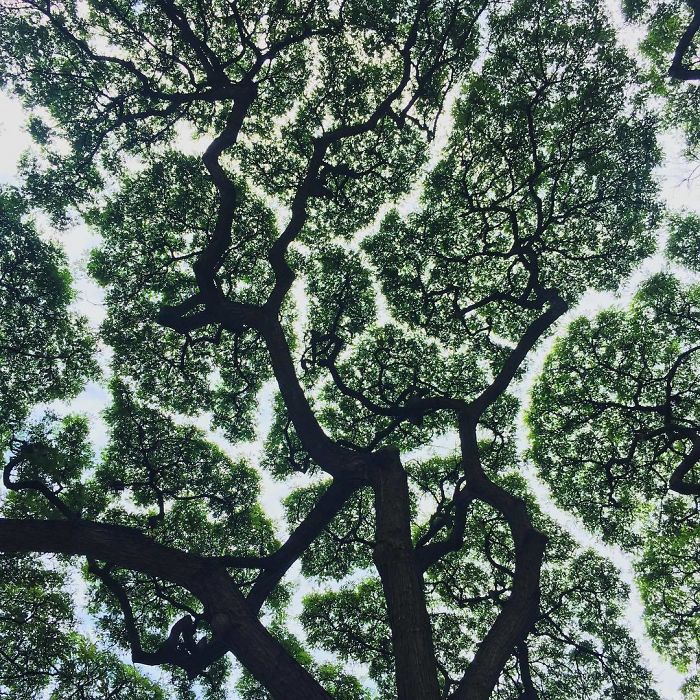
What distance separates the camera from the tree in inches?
465

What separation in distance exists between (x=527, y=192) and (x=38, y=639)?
18.7 m

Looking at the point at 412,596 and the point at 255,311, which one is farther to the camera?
the point at 255,311

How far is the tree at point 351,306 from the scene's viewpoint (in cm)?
1180

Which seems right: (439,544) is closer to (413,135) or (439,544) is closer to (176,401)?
(176,401)

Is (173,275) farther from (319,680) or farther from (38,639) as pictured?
(319,680)

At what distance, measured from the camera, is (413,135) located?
13.2 m

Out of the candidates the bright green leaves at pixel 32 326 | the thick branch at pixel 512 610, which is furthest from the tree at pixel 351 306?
the thick branch at pixel 512 610

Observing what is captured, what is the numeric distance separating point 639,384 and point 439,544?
7.89 meters

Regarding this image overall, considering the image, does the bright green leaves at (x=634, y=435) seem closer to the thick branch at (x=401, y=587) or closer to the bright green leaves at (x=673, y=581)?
the bright green leaves at (x=673, y=581)

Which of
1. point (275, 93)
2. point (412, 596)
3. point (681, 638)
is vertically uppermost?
point (275, 93)

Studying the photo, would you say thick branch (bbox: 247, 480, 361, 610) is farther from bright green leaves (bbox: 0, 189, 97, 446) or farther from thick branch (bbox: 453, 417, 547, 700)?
bright green leaves (bbox: 0, 189, 97, 446)

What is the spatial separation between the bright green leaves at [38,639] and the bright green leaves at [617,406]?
573 inches

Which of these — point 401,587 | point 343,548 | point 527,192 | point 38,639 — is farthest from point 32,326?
point 527,192

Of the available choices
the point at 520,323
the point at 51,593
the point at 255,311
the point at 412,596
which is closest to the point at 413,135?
the point at 520,323
